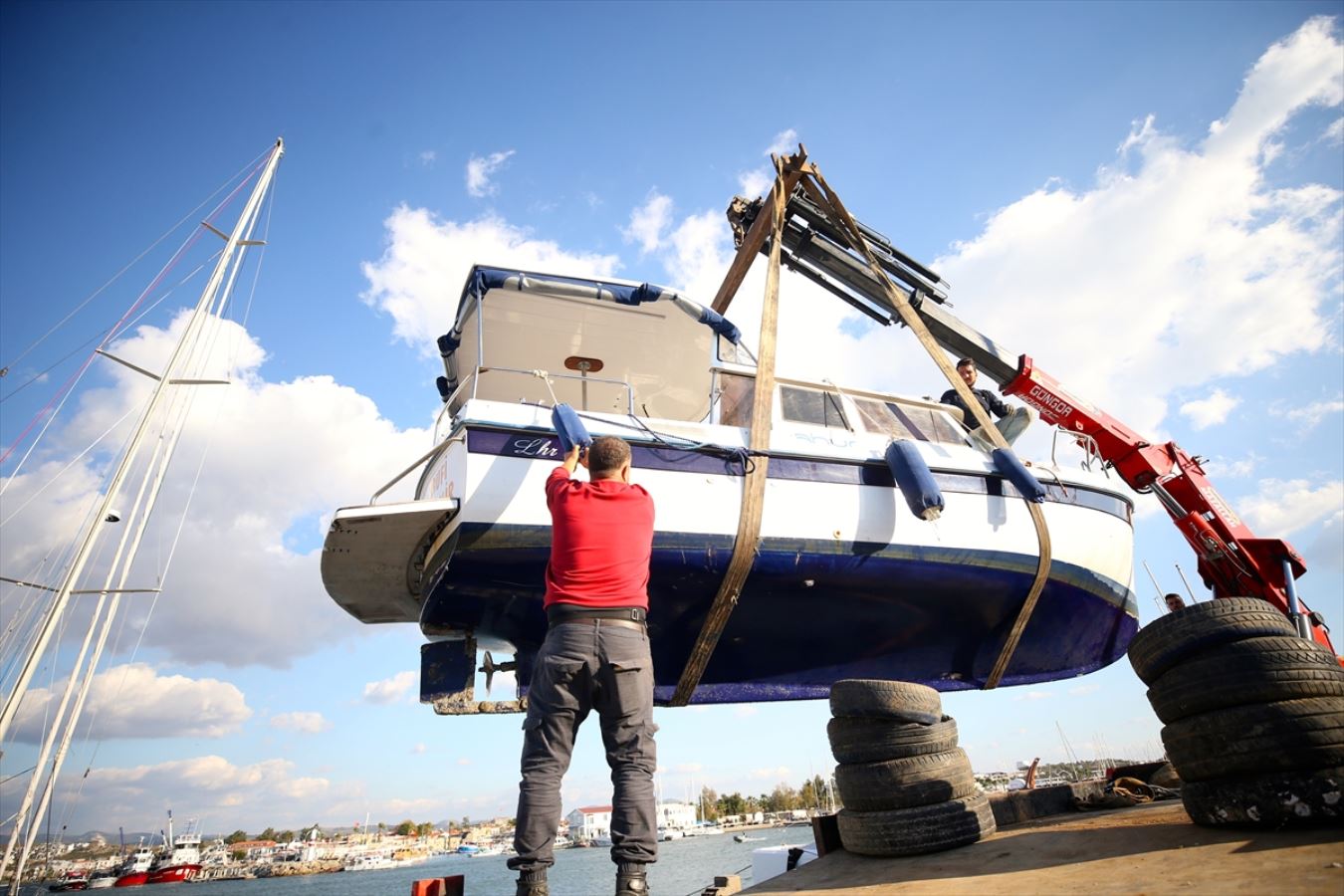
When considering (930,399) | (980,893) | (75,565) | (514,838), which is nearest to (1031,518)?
(930,399)

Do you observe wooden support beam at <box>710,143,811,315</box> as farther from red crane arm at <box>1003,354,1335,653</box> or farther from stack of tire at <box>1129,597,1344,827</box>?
stack of tire at <box>1129,597,1344,827</box>

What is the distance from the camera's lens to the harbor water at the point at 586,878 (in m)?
58.1

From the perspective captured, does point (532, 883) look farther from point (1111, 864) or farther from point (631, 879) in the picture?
point (1111, 864)

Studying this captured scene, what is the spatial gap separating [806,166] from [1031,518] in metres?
4.77

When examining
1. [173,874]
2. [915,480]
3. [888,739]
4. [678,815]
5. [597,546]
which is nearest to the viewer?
[597,546]

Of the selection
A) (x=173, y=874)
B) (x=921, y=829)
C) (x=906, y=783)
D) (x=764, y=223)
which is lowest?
(x=173, y=874)

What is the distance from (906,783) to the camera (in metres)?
3.31

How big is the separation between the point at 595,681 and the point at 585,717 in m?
0.20

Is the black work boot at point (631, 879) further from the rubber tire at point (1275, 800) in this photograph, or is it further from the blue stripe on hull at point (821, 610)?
the blue stripe on hull at point (821, 610)

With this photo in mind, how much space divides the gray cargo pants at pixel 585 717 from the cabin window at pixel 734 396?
426cm

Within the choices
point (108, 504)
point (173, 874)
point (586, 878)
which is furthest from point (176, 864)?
point (108, 504)

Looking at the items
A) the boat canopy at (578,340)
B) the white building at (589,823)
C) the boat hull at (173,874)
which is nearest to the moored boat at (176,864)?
the boat hull at (173,874)

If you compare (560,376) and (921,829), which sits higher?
(560,376)

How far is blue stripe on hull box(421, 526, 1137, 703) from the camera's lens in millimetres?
5391
